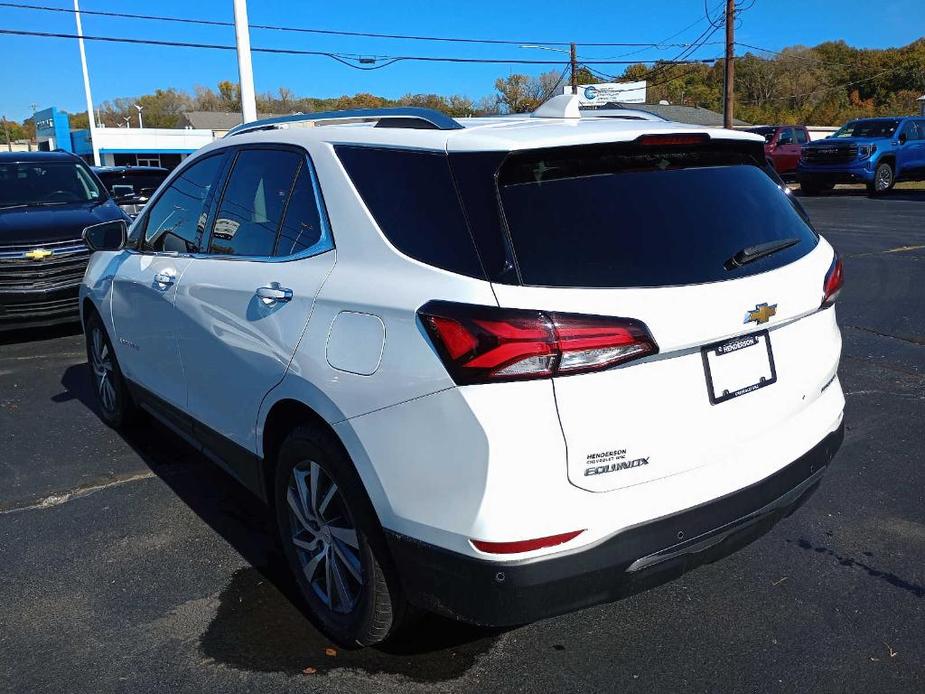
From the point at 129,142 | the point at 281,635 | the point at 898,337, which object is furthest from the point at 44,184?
the point at 129,142

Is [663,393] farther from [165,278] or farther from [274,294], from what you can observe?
[165,278]

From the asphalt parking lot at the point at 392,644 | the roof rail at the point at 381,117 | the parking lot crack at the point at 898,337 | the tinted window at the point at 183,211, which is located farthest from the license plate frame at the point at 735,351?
the parking lot crack at the point at 898,337

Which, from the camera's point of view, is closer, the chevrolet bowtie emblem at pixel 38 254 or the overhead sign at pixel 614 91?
the chevrolet bowtie emblem at pixel 38 254

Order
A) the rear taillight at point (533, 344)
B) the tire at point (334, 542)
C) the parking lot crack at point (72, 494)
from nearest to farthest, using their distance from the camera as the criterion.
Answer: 1. the rear taillight at point (533, 344)
2. the tire at point (334, 542)
3. the parking lot crack at point (72, 494)

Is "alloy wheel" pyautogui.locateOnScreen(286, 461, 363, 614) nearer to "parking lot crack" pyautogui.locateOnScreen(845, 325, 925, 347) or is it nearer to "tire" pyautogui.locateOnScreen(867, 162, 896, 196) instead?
"parking lot crack" pyautogui.locateOnScreen(845, 325, 925, 347)

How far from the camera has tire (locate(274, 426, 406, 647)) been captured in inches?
101

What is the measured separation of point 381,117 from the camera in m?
3.03

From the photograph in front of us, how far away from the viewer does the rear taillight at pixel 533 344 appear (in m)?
2.14

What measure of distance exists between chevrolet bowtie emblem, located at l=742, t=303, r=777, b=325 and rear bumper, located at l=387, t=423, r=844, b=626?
0.52 meters

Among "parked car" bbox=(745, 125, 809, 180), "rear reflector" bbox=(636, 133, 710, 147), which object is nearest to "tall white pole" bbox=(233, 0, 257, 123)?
"rear reflector" bbox=(636, 133, 710, 147)

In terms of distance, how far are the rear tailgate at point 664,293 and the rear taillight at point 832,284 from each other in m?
0.10

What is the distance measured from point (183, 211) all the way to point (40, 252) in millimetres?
4524

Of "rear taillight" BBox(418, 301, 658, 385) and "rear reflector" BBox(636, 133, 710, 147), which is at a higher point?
"rear reflector" BBox(636, 133, 710, 147)

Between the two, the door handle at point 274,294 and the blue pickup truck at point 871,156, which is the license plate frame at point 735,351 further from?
the blue pickup truck at point 871,156
